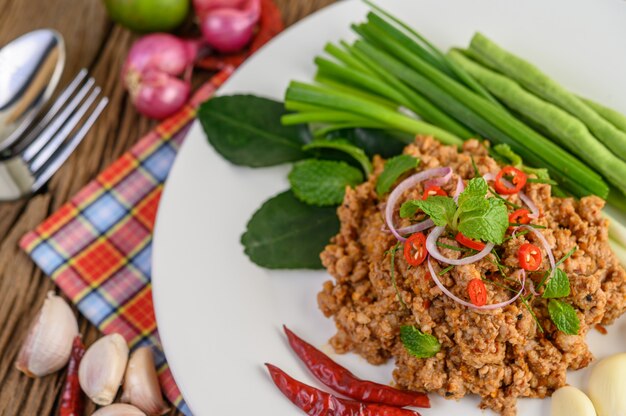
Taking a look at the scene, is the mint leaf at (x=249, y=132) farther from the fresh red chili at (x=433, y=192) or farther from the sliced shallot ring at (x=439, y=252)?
the sliced shallot ring at (x=439, y=252)

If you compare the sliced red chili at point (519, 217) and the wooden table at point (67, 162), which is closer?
the sliced red chili at point (519, 217)

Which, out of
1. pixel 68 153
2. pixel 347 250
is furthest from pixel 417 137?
pixel 68 153

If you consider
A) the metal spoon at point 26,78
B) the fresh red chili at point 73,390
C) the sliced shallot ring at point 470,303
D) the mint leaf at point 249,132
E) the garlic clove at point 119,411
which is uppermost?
the sliced shallot ring at point 470,303

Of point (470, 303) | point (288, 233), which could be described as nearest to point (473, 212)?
point (470, 303)

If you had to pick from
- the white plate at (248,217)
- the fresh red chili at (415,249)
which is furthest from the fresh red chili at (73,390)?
the fresh red chili at (415,249)

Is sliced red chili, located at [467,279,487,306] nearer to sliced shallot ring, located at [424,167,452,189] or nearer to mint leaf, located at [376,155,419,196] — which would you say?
sliced shallot ring, located at [424,167,452,189]

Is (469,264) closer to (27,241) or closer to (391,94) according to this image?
(391,94)

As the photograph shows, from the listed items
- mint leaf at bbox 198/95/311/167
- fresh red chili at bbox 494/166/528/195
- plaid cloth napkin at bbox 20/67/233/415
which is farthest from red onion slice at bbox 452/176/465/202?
plaid cloth napkin at bbox 20/67/233/415
